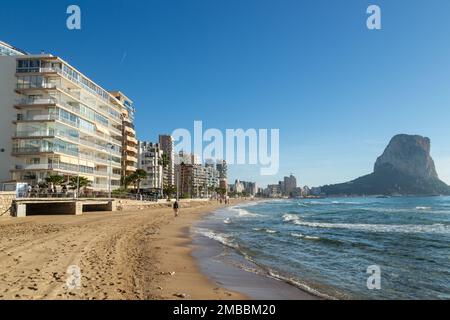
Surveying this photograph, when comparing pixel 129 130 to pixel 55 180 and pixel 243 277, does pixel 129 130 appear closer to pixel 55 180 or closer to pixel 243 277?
pixel 55 180

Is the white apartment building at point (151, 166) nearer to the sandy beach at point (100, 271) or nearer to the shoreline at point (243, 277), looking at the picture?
the sandy beach at point (100, 271)

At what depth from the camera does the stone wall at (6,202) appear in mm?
33469

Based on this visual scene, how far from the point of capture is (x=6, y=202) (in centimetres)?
3438

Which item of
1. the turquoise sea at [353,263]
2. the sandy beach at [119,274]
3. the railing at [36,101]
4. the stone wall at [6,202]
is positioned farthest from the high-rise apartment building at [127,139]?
the sandy beach at [119,274]

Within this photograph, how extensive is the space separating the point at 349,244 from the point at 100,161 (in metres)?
59.8

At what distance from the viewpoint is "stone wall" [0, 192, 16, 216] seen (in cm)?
3347

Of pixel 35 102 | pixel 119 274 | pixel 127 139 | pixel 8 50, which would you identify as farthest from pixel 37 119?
pixel 8 50

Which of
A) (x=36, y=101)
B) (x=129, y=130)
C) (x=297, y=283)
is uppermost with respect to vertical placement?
(x=129, y=130)

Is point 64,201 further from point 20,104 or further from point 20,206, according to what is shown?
point 20,104

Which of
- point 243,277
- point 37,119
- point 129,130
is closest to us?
point 243,277
